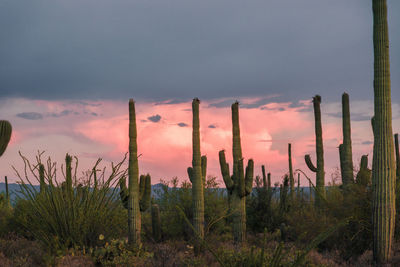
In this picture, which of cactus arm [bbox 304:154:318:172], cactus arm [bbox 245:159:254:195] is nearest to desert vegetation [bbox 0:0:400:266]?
cactus arm [bbox 245:159:254:195]

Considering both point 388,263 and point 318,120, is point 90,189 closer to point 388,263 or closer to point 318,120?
point 388,263

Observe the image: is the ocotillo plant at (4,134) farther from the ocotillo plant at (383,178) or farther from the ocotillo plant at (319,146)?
the ocotillo plant at (319,146)

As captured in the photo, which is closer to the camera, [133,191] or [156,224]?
[133,191]

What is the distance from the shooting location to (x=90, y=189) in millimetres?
13555

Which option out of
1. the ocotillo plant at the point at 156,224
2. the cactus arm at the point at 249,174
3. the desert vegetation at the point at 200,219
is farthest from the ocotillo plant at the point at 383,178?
the ocotillo plant at the point at 156,224

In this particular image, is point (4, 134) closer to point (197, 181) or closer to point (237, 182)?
point (197, 181)

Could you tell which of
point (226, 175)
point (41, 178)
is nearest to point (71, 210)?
point (41, 178)

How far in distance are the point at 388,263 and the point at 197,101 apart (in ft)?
28.2

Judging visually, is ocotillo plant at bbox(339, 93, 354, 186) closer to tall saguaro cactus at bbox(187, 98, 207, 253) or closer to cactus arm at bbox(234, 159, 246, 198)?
cactus arm at bbox(234, 159, 246, 198)

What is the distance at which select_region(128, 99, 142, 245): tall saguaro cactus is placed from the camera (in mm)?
15609

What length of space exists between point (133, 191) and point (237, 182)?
12.7 feet

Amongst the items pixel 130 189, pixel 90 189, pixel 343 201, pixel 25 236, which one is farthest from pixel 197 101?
pixel 25 236

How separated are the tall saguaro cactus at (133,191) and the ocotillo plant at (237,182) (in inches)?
130

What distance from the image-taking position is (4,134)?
13.5 m
